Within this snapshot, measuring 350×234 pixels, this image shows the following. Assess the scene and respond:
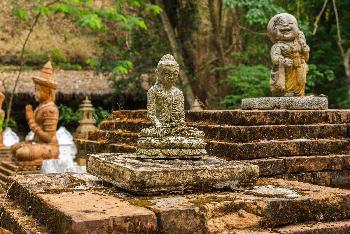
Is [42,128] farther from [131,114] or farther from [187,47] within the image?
[187,47]

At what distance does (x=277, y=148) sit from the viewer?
5590mm

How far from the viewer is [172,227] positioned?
3150 mm

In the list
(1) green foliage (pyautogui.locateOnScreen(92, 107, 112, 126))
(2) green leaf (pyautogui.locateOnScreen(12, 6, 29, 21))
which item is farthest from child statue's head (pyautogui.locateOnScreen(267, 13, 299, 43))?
(1) green foliage (pyautogui.locateOnScreen(92, 107, 112, 126))

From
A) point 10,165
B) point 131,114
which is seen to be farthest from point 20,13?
point 131,114

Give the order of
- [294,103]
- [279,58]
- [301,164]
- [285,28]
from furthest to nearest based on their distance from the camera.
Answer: [279,58] < [285,28] < [294,103] < [301,164]

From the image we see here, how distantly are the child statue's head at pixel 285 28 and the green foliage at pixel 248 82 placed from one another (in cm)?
706

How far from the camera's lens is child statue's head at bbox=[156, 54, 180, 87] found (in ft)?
14.8

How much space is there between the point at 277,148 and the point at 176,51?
11.9m

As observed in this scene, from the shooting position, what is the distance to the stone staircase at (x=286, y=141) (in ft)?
17.9

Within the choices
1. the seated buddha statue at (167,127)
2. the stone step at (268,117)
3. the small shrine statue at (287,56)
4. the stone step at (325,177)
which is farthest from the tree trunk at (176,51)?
the seated buddha statue at (167,127)

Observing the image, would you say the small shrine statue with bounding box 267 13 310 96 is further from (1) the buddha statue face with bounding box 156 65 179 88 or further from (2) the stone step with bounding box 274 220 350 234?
(2) the stone step with bounding box 274 220 350 234

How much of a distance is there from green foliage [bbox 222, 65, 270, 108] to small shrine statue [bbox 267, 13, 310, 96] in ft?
22.8

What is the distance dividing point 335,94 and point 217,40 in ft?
13.5

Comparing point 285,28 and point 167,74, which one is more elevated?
point 285,28
